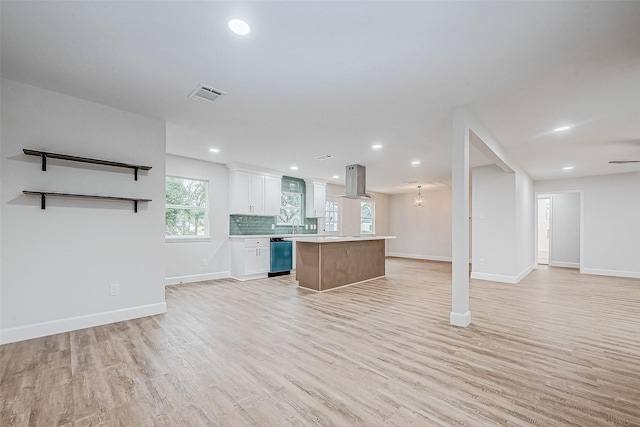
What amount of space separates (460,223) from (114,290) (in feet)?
13.8

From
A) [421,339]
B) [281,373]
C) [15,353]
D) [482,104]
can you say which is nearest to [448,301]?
[421,339]

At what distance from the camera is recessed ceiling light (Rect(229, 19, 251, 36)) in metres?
1.99

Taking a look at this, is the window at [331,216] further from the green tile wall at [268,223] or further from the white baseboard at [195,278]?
the white baseboard at [195,278]

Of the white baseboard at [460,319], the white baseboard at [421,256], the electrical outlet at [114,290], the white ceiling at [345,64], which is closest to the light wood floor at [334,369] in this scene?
the white baseboard at [460,319]

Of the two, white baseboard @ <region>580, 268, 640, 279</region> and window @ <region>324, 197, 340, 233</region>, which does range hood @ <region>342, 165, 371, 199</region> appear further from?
white baseboard @ <region>580, 268, 640, 279</region>

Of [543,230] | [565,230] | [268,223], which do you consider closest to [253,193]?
[268,223]

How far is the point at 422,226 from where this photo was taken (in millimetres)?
10766

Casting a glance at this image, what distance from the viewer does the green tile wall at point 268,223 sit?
670cm

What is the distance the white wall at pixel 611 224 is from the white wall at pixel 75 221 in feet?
32.3

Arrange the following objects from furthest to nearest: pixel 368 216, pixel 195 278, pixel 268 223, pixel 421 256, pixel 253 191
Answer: pixel 368 216
pixel 421 256
pixel 268 223
pixel 253 191
pixel 195 278

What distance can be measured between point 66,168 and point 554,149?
7.31 m

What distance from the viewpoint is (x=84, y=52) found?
2.39 m

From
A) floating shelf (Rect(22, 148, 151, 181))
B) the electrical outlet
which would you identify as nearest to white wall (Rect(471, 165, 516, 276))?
floating shelf (Rect(22, 148, 151, 181))

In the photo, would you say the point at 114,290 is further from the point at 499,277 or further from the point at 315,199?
the point at 499,277
